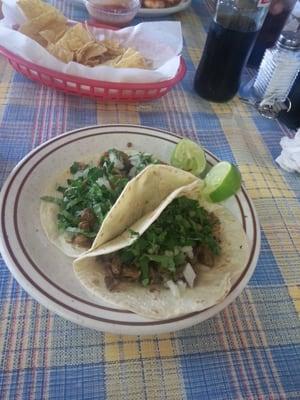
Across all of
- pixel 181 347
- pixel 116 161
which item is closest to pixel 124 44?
pixel 116 161

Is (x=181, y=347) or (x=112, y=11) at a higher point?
(x=112, y=11)

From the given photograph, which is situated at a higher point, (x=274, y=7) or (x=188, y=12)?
(x=274, y=7)

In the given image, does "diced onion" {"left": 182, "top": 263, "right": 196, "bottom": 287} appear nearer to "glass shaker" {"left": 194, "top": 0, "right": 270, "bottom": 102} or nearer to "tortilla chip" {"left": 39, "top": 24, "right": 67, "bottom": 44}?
"glass shaker" {"left": 194, "top": 0, "right": 270, "bottom": 102}

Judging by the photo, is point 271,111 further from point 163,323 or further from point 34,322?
point 34,322

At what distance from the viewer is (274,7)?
4.74 ft

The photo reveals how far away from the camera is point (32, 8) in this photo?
1.35 meters

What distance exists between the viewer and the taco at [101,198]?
2.56 feet

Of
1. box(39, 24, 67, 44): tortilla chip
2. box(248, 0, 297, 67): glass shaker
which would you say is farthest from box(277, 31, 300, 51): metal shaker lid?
box(39, 24, 67, 44): tortilla chip

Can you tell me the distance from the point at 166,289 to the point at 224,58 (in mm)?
952

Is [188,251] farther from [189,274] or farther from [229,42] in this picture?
[229,42]

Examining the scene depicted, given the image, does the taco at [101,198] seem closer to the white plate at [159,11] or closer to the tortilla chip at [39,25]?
the tortilla chip at [39,25]

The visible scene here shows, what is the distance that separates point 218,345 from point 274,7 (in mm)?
1376

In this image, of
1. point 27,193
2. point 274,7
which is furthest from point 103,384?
point 274,7

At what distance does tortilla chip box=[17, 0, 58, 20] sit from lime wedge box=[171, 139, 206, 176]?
863mm
